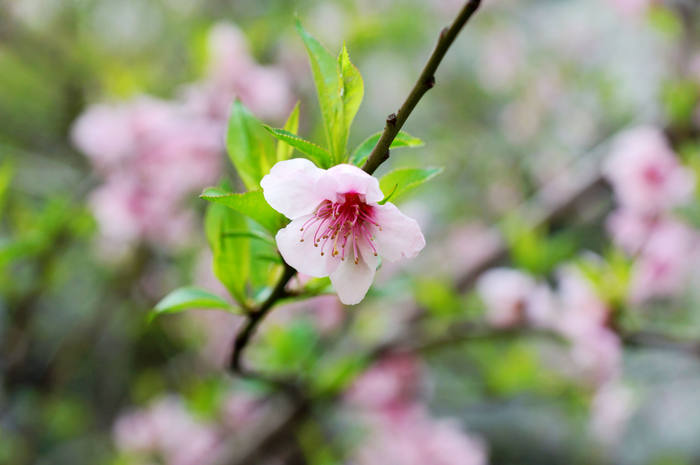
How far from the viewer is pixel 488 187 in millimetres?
2031

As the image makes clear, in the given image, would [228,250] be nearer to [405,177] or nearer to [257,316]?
[257,316]

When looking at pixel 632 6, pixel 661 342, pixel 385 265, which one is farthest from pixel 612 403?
pixel 632 6

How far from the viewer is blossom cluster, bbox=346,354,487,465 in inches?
42.8

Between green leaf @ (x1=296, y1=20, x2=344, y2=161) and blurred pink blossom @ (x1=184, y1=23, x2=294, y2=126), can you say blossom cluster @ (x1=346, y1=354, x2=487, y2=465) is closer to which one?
blurred pink blossom @ (x1=184, y1=23, x2=294, y2=126)

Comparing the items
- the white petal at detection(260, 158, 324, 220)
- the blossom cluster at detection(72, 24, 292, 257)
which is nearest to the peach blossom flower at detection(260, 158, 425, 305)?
the white petal at detection(260, 158, 324, 220)

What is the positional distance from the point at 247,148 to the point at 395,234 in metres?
0.14

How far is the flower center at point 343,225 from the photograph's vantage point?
36 cm

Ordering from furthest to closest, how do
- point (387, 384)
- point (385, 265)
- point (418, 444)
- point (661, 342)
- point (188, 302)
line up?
1. point (385, 265)
2. point (418, 444)
3. point (387, 384)
4. point (661, 342)
5. point (188, 302)

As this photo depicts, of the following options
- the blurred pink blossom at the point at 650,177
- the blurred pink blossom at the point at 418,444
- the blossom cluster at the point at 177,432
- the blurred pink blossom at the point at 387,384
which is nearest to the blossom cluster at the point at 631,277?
the blurred pink blossom at the point at 650,177

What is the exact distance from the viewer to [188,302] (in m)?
0.41

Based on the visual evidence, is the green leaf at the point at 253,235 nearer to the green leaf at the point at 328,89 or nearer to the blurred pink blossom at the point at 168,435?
the green leaf at the point at 328,89

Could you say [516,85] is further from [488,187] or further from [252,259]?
[252,259]

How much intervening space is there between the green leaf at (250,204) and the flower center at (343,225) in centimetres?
3

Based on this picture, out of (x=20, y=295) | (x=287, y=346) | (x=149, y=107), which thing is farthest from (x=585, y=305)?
(x=20, y=295)
